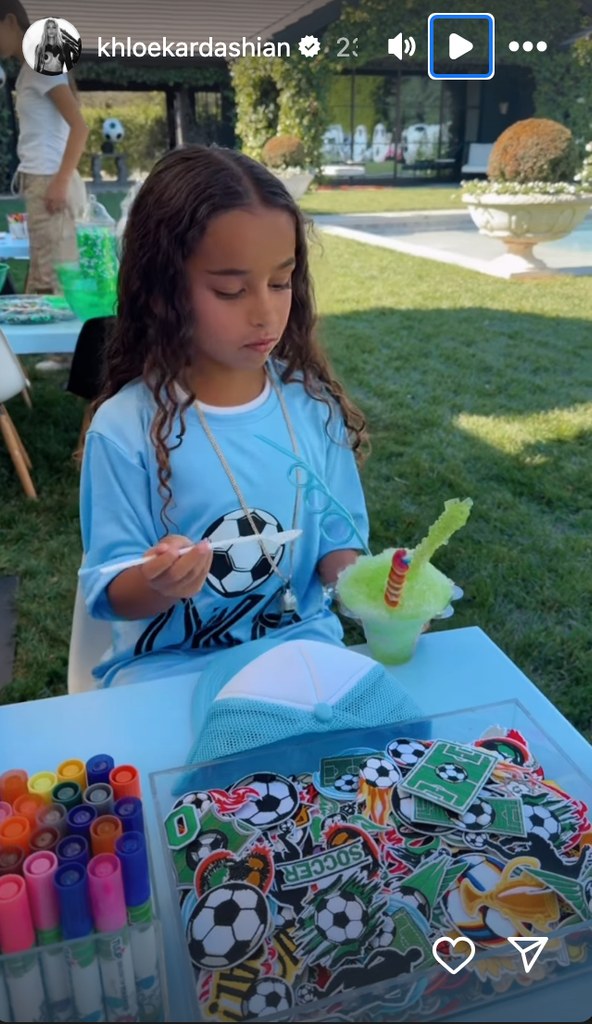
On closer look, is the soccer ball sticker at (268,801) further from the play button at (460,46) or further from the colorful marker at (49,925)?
the play button at (460,46)

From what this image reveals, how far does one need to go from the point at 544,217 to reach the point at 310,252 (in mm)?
5996

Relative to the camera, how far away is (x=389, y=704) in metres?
0.74

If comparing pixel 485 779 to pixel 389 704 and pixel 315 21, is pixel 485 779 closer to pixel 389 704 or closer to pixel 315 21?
pixel 389 704

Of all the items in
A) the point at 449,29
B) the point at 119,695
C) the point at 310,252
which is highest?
the point at 449,29

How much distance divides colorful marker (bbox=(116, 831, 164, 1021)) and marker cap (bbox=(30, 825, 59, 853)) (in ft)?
0.16

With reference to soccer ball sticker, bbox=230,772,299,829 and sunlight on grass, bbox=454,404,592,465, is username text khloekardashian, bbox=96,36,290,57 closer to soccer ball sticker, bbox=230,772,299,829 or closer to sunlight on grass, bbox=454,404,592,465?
soccer ball sticker, bbox=230,772,299,829

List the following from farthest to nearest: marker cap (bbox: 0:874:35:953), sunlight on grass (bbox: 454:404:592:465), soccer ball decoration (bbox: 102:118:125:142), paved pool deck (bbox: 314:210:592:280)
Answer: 1. soccer ball decoration (bbox: 102:118:125:142)
2. paved pool deck (bbox: 314:210:592:280)
3. sunlight on grass (bbox: 454:404:592:465)
4. marker cap (bbox: 0:874:35:953)

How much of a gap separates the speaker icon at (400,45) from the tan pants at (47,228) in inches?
82.4

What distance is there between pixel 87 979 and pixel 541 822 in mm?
336

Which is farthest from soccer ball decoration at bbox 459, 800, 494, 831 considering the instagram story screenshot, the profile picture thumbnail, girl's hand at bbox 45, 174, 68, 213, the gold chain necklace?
girl's hand at bbox 45, 174, 68, 213

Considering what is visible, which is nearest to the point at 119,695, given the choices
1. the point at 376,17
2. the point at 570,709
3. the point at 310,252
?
the point at 310,252

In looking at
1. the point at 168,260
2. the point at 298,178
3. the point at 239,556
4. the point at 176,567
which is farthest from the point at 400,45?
the point at 298,178

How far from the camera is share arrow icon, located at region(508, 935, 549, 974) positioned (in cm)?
50

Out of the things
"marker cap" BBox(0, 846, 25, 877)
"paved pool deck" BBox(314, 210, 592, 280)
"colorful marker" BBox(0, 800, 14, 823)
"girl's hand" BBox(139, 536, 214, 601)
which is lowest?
"paved pool deck" BBox(314, 210, 592, 280)
